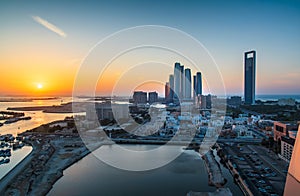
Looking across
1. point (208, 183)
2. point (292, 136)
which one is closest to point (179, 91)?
point (292, 136)

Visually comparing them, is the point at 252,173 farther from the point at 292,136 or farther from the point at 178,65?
the point at 178,65

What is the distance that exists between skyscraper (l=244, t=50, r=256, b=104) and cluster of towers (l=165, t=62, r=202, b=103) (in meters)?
3.45

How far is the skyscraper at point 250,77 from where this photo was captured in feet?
54.2

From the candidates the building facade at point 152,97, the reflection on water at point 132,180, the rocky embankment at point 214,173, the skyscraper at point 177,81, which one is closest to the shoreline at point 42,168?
the reflection on water at point 132,180

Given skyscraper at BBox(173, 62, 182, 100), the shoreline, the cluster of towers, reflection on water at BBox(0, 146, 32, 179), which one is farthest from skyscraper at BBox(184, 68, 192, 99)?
reflection on water at BBox(0, 146, 32, 179)

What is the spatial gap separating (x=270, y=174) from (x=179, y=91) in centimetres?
1146

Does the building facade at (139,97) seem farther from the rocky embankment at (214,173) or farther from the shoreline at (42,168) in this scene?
the rocky embankment at (214,173)

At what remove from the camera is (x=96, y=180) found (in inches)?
123

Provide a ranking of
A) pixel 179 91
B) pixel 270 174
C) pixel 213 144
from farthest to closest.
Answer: pixel 179 91 < pixel 213 144 < pixel 270 174

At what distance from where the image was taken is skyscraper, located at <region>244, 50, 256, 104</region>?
1653 cm

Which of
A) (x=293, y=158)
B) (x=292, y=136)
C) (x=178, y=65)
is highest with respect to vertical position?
(x=178, y=65)

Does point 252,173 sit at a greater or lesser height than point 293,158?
lesser

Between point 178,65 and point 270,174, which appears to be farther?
point 178,65

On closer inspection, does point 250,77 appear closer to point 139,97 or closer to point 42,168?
point 139,97
